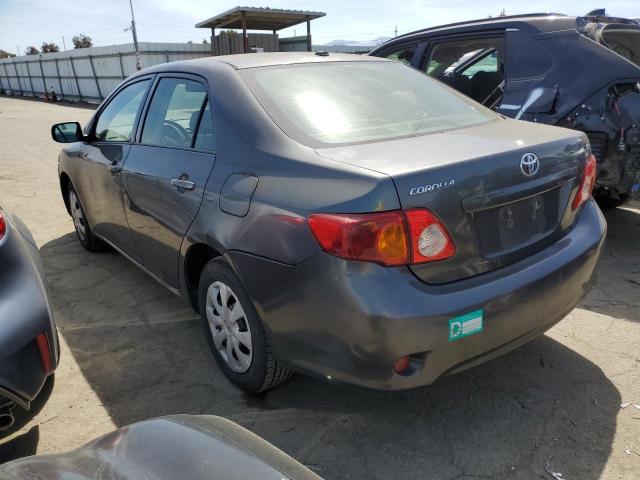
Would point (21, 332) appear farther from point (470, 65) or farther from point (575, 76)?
point (470, 65)

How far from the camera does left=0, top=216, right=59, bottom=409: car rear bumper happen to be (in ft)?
6.57

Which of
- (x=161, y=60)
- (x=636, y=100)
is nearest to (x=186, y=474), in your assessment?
(x=636, y=100)

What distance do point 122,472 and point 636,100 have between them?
13.4ft

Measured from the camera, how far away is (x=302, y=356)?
2.17m

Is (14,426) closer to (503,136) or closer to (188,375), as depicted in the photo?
(188,375)

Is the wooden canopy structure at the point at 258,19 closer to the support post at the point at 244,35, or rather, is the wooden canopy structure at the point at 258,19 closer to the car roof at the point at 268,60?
the support post at the point at 244,35

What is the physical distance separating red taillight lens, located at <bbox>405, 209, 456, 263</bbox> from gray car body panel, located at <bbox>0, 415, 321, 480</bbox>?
2.85 feet

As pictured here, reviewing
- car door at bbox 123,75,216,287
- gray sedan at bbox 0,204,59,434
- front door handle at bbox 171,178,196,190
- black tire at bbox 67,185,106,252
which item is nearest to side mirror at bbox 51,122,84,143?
black tire at bbox 67,185,106,252

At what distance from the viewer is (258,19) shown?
803 inches

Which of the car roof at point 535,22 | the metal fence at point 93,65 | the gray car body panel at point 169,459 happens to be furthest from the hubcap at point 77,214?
the metal fence at point 93,65

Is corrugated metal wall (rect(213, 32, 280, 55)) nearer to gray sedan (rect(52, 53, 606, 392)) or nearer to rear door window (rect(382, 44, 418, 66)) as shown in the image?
rear door window (rect(382, 44, 418, 66))

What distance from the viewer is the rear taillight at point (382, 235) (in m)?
1.88

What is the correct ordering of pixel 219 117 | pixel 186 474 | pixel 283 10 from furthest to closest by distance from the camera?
pixel 283 10 < pixel 219 117 < pixel 186 474

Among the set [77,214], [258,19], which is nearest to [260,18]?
[258,19]
